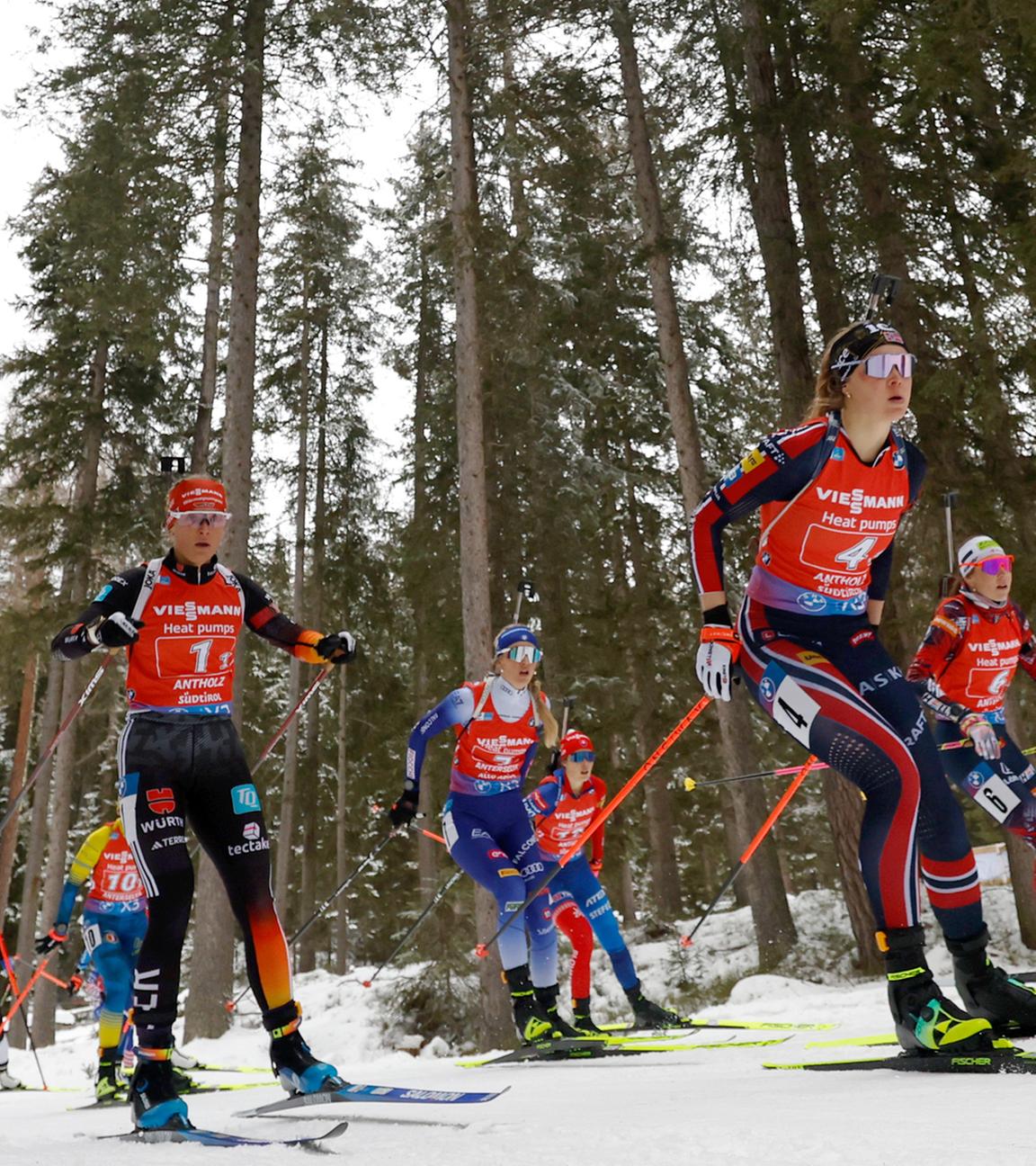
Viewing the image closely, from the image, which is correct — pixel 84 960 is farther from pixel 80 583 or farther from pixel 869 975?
pixel 80 583

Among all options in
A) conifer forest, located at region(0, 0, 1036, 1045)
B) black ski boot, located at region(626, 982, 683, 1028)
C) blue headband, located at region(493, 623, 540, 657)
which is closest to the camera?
blue headband, located at region(493, 623, 540, 657)

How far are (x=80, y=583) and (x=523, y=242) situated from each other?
10230 millimetres

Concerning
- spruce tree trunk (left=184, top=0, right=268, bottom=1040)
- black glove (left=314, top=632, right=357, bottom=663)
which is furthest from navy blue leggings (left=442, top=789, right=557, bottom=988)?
spruce tree trunk (left=184, top=0, right=268, bottom=1040)

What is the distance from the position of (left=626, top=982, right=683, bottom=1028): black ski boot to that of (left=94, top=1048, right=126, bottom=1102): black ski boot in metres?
3.57

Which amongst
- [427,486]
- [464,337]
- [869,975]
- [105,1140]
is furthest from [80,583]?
[105,1140]

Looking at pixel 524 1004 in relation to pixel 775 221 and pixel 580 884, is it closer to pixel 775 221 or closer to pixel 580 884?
pixel 580 884

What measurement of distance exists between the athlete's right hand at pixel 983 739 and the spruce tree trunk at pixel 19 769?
19.1 meters

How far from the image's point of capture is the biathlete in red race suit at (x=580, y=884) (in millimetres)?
8664

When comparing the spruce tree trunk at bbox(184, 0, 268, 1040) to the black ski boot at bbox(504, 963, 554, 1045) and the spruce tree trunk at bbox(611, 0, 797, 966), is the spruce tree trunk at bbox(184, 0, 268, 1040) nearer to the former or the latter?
the spruce tree trunk at bbox(611, 0, 797, 966)

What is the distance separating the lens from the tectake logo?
4.54 metres

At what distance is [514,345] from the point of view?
663 inches

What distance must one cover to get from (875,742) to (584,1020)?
17.6 feet

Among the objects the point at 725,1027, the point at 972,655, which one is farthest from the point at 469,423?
the point at 725,1027

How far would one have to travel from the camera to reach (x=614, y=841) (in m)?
17.7
